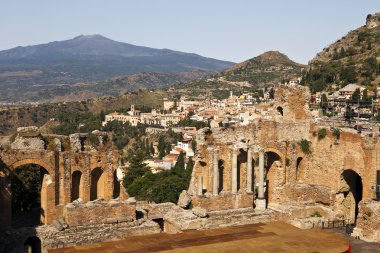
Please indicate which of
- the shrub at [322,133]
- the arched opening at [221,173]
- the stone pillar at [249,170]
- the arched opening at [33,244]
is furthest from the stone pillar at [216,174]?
the arched opening at [33,244]

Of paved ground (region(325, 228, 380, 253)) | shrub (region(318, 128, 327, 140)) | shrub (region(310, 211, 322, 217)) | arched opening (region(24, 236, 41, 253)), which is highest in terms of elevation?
shrub (region(318, 128, 327, 140))

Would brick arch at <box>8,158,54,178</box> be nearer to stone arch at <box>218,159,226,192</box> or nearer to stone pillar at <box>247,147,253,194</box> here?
stone arch at <box>218,159,226,192</box>

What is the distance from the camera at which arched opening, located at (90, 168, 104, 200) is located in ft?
86.1

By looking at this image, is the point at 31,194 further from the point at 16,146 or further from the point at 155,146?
the point at 155,146

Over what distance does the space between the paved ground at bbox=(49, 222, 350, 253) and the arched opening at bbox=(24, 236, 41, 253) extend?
311 cm

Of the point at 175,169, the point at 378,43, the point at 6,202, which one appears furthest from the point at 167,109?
the point at 6,202

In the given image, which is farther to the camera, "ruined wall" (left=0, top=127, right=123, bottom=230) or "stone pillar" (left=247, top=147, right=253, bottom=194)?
"stone pillar" (left=247, top=147, right=253, bottom=194)

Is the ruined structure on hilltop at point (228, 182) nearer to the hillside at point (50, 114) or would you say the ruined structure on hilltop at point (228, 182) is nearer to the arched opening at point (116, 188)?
the arched opening at point (116, 188)

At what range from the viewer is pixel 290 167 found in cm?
3039

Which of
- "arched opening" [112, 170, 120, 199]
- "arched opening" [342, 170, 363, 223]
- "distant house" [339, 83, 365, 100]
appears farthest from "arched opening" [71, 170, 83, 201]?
"distant house" [339, 83, 365, 100]

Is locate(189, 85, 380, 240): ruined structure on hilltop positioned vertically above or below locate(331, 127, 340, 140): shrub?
below

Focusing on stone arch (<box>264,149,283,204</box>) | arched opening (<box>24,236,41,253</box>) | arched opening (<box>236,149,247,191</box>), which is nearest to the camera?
arched opening (<box>24,236,41,253</box>)

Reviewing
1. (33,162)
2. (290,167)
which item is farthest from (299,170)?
(33,162)

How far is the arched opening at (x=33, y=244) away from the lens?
23.9 m
